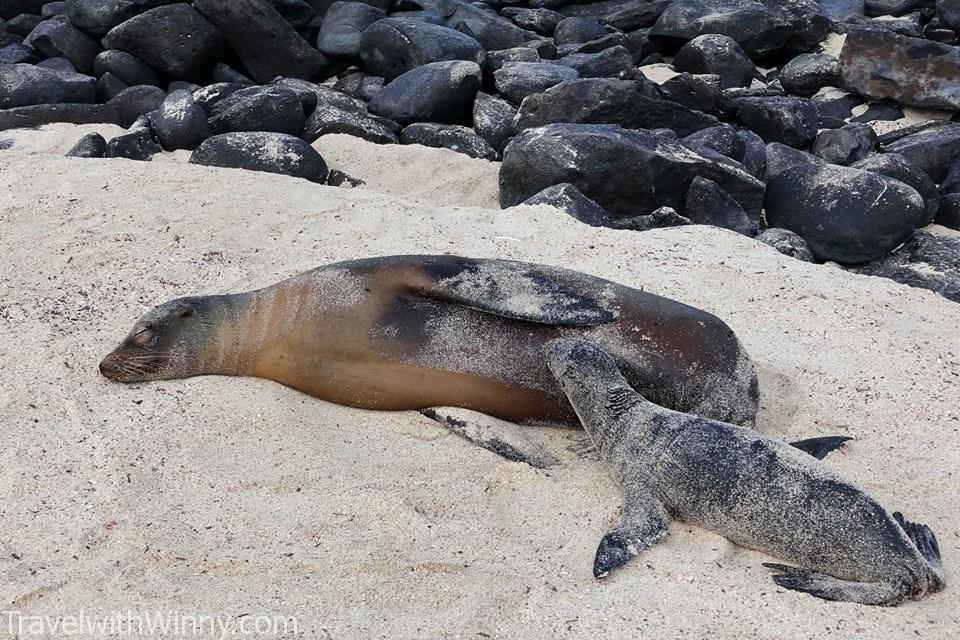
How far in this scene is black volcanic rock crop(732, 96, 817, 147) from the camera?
8430mm

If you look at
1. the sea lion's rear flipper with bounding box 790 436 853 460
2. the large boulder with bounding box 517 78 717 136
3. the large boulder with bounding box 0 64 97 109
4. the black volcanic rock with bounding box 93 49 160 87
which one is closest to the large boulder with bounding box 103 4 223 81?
the black volcanic rock with bounding box 93 49 160 87

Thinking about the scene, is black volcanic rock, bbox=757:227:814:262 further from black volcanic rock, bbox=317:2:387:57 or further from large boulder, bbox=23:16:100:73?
large boulder, bbox=23:16:100:73

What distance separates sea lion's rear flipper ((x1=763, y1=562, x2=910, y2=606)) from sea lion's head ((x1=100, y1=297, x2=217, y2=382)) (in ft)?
7.61

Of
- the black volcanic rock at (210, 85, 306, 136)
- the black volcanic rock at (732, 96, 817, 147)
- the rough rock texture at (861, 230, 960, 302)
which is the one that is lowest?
the black volcanic rock at (732, 96, 817, 147)

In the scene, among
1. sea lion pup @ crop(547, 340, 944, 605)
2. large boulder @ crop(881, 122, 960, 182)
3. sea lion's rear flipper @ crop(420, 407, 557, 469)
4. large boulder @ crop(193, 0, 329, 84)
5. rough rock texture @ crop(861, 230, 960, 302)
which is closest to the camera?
sea lion pup @ crop(547, 340, 944, 605)

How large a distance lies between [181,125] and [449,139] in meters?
2.09

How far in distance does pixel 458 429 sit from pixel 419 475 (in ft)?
0.90

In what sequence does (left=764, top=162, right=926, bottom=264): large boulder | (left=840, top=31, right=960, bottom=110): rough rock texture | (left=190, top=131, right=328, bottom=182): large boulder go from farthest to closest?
(left=840, top=31, right=960, bottom=110): rough rock texture
(left=190, top=131, right=328, bottom=182): large boulder
(left=764, top=162, right=926, bottom=264): large boulder

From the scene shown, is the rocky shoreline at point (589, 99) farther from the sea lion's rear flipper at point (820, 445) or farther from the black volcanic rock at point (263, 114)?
the sea lion's rear flipper at point (820, 445)

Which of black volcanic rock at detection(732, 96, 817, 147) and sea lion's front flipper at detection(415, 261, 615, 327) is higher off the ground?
sea lion's front flipper at detection(415, 261, 615, 327)

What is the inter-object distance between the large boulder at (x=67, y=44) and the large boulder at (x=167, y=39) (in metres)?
0.48

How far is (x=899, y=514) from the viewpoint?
10.1ft

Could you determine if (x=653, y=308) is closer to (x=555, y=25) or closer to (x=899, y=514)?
(x=899, y=514)

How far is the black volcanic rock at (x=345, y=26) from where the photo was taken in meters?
11.0
